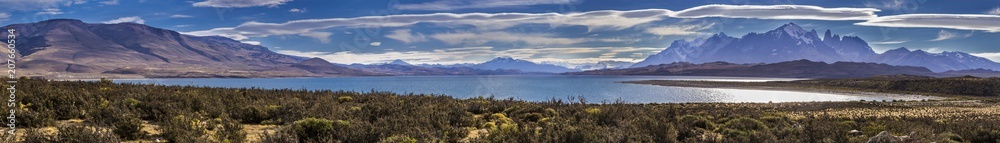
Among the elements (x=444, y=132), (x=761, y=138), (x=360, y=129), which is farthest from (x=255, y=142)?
(x=761, y=138)

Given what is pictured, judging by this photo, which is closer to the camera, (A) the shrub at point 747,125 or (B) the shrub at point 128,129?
(B) the shrub at point 128,129

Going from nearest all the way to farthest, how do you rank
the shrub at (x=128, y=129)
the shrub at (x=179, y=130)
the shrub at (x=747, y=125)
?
the shrub at (x=179, y=130)
the shrub at (x=128, y=129)
the shrub at (x=747, y=125)

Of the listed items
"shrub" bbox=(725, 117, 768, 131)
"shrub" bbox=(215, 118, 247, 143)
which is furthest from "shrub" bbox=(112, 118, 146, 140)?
"shrub" bbox=(725, 117, 768, 131)

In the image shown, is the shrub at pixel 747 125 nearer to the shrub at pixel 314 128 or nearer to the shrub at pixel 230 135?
the shrub at pixel 314 128

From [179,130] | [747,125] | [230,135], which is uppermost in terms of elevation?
[179,130]

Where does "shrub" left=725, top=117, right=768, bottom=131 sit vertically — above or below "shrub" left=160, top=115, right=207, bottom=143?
below

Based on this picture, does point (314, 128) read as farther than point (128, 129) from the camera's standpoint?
Yes

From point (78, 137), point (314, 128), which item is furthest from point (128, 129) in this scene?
point (314, 128)

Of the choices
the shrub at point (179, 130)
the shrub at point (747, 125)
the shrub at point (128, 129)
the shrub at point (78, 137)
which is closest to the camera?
the shrub at point (78, 137)

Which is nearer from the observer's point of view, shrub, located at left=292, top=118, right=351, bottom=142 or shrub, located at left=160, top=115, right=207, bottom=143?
shrub, located at left=160, top=115, right=207, bottom=143

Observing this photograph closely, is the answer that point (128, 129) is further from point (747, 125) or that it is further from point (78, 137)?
point (747, 125)

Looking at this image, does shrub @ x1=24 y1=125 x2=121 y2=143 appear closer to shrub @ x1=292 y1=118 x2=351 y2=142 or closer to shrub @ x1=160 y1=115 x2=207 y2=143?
shrub @ x1=160 y1=115 x2=207 y2=143

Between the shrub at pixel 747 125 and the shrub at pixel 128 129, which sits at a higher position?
the shrub at pixel 128 129

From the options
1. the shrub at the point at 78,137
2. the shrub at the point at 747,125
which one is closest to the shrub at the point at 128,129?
the shrub at the point at 78,137
